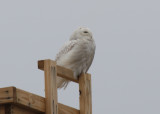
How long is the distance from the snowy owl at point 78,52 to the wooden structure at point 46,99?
4.09 ft

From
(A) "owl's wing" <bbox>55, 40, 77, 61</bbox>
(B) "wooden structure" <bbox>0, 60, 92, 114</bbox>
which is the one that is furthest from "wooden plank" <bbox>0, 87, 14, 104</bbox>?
(A) "owl's wing" <bbox>55, 40, 77, 61</bbox>

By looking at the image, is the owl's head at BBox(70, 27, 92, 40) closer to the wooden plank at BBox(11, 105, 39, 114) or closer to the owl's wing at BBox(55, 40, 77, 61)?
the owl's wing at BBox(55, 40, 77, 61)

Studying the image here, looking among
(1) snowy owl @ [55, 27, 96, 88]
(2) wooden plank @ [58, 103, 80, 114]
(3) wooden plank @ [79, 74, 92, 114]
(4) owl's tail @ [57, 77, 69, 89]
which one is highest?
(1) snowy owl @ [55, 27, 96, 88]

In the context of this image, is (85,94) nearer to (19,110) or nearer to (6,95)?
(19,110)

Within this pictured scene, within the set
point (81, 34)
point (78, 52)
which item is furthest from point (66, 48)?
point (81, 34)

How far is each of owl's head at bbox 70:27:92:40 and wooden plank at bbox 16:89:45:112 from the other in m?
3.03

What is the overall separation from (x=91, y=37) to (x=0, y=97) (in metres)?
3.78

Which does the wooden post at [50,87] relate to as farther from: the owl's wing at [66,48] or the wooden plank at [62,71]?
the owl's wing at [66,48]

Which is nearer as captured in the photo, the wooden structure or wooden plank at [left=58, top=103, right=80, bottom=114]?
the wooden structure

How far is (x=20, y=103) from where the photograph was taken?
5633mm

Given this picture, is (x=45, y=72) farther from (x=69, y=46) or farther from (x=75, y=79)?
(x=69, y=46)

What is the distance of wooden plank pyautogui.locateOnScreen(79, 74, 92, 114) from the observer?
285 inches

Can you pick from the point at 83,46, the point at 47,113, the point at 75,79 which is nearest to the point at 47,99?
the point at 47,113

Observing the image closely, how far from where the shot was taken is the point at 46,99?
6.21 metres
